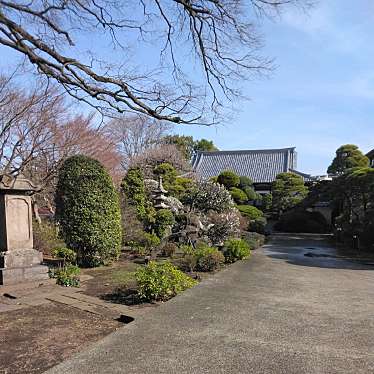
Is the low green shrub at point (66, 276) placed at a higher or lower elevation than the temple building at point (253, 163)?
lower

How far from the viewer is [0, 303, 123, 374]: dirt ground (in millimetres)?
3449

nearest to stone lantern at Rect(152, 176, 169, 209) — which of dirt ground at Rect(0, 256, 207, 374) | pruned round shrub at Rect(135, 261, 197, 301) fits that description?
dirt ground at Rect(0, 256, 207, 374)

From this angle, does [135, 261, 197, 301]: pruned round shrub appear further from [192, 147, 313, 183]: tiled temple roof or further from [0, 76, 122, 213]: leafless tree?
[192, 147, 313, 183]: tiled temple roof

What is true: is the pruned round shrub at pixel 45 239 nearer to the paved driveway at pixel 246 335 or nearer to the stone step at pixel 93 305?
the stone step at pixel 93 305

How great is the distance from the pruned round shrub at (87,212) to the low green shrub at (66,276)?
152cm

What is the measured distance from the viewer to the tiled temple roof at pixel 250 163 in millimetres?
36062

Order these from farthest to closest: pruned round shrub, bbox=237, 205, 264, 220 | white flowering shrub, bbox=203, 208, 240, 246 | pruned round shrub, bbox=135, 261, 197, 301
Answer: pruned round shrub, bbox=237, 205, 264, 220 < white flowering shrub, bbox=203, 208, 240, 246 < pruned round shrub, bbox=135, 261, 197, 301

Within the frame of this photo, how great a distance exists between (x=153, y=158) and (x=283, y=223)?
10835 millimetres

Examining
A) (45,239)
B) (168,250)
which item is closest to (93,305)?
(45,239)

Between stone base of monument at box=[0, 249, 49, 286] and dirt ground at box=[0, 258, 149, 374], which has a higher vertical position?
stone base of monument at box=[0, 249, 49, 286]

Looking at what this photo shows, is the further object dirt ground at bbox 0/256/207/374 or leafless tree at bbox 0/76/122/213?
leafless tree at bbox 0/76/122/213

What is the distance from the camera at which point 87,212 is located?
8984mm

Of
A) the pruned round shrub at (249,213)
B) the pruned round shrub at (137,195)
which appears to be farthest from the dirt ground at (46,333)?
the pruned round shrub at (249,213)

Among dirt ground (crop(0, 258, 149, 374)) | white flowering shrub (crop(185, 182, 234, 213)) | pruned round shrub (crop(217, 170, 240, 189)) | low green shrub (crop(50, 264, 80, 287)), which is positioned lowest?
Answer: dirt ground (crop(0, 258, 149, 374))
